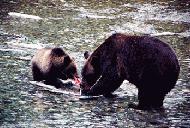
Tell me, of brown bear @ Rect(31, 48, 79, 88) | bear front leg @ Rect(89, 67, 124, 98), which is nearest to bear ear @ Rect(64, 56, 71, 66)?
brown bear @ Rect(31, 48, 79, 88)

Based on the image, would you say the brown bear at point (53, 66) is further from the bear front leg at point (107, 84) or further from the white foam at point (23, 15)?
the white foam at point (23, 15)

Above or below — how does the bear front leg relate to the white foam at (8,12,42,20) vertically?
below

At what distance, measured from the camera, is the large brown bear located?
697cm

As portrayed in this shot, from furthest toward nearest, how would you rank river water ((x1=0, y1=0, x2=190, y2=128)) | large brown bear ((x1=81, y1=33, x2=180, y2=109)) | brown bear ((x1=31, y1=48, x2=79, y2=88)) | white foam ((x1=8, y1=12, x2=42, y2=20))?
white foam ((x1=8, y1=12, x2=42, y2=20))
brown bear ((x1=31, y1=48, x2=79, y2=88))
large brown bear ((x1=81, y1=33, x2=180, y2=109))
river water ((x1=0, y1=0, x2=190, y2=128))

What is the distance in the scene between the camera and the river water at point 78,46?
6520mm

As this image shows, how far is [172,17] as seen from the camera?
15016 mm

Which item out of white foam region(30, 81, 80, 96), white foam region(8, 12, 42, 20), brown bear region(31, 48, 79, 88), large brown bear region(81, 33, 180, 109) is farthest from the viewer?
white foam region(8, 12, 42, 20)

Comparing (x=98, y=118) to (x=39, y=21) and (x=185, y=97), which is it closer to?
(x=185, y=97)

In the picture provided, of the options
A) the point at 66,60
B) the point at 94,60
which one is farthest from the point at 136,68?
the point at 66,60

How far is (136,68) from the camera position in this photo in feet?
23.5

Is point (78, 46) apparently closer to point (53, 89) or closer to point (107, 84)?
point (53, 89)

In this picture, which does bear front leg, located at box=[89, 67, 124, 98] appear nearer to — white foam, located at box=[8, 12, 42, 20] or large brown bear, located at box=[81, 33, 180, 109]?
large brown bear, located at box=[81, 33, 180, 109]

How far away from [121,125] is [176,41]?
592 cm

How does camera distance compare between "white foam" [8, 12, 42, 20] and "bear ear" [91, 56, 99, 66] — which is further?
"white foam" [8, 12, 42, 20]
